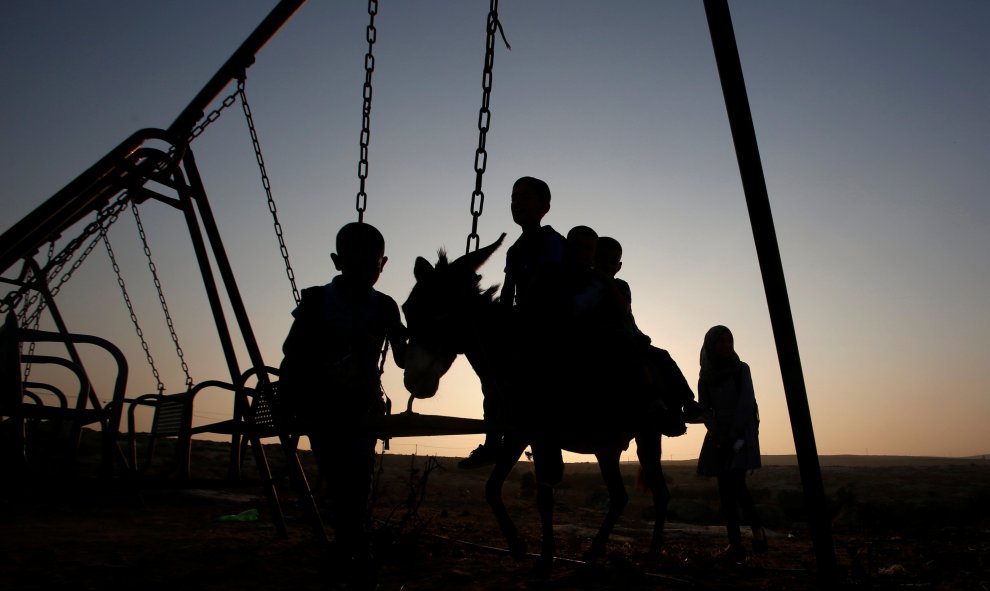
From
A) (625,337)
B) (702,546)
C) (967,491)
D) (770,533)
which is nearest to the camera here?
(625,337)

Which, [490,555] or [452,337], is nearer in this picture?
[452,337]

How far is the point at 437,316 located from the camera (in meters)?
3.60

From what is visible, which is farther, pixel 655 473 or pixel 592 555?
pixel 655 473

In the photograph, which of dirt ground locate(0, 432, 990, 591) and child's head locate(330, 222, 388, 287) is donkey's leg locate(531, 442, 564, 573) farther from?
child's head locate(330, 222, 388, 287)

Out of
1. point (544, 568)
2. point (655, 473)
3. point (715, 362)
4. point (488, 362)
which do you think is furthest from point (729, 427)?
point (488, 362)

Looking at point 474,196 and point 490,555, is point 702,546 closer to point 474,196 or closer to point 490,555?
point 490,555

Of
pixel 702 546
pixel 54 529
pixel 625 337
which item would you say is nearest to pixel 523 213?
pixel 625 337

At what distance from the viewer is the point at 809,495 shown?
12.8 ft

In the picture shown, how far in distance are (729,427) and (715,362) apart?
0.75 metres

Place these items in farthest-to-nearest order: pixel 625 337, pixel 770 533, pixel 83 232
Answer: pixel 770 533 → pixel 83 232 → pixel 625 337

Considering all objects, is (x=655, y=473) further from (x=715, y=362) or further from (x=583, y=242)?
(x=583, y=242)

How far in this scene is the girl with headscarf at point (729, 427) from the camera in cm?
668

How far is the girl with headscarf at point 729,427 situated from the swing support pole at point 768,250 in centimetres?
271

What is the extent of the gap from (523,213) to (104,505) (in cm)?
809
